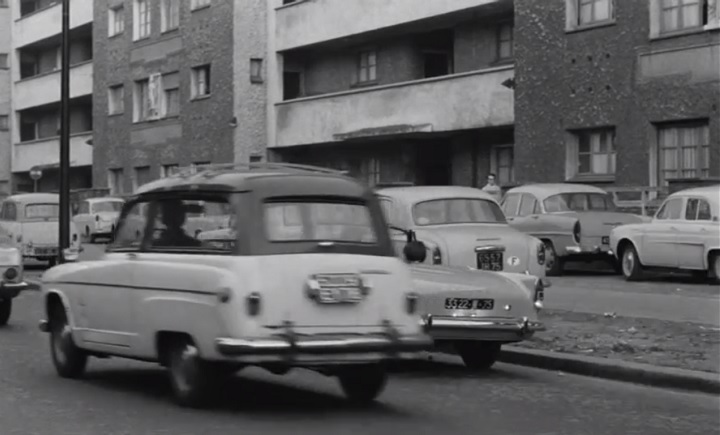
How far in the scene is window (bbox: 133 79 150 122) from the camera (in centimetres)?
4888

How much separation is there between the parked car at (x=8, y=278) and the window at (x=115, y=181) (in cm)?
3384

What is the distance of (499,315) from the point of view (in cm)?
1219

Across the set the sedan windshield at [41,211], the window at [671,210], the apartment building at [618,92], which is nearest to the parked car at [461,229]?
the window at [671,210]

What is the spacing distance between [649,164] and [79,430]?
20012 mm

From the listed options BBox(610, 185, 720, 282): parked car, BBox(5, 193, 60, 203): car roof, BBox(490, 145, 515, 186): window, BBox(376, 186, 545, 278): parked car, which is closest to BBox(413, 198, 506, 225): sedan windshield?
BBox(376, 186, 545, 278): parked car

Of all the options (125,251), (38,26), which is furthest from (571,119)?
(38,26)

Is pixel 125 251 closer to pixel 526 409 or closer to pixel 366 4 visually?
pixel 526 409

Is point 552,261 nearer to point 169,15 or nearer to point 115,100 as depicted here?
point 169,15

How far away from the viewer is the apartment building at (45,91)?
54.8 metres

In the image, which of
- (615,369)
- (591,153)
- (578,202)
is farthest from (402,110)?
(615,369)

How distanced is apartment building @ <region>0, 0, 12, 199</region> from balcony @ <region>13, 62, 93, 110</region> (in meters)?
1.13

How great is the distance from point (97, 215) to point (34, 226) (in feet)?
10.0

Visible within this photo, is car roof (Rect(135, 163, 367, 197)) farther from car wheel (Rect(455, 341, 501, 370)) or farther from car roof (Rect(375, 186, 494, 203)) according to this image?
car roof (Rect(375, 186, 494, 203))

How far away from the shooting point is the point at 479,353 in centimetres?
1303
